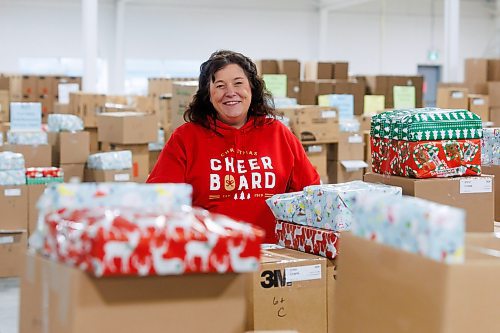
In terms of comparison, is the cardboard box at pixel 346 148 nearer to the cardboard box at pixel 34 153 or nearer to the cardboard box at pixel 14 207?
the cardboard box at pixel 34 153

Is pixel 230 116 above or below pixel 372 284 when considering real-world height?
above

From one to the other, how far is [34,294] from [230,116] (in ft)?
5.71

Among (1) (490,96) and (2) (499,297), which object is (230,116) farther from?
(1) (490,96)

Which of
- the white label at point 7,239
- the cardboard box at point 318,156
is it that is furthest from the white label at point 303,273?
the cardboard box at point 318,156

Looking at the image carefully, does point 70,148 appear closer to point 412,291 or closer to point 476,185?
point 476,185

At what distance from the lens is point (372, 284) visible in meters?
1.71

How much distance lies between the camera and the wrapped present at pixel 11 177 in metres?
6.71

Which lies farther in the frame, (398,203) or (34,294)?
(34,294)

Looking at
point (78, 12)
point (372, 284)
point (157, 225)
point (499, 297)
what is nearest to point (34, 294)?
point (157, 225)

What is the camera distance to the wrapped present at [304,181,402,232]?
8.41 feet

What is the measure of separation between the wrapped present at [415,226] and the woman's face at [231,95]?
170cm

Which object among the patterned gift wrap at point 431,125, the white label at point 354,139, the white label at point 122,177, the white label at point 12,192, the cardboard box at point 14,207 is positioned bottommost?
the cardboard box at point 14,207

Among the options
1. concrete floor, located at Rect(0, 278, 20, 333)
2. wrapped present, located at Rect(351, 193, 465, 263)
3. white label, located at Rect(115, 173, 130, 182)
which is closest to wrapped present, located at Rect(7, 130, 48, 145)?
white label, located at Rect(115, 173, 130, 182)

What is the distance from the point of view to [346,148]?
819 centimetres
